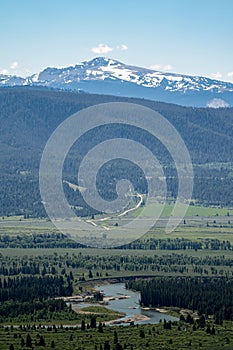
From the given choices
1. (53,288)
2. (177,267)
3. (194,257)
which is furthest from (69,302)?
(194,257)

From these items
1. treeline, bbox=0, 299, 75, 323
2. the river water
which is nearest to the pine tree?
treeline, bbox=0, 299, 75, 323

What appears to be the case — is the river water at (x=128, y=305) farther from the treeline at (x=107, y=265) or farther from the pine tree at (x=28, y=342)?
the pine tree at (x=28, y=342)

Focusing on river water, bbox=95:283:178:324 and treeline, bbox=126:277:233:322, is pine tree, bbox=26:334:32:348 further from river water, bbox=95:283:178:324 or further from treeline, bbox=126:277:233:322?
treeline, bbox=126:277:233:322

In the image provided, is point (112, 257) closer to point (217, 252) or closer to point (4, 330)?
point (217, 252)

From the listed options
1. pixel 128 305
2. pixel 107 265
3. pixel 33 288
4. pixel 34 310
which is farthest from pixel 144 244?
pixel 34 310

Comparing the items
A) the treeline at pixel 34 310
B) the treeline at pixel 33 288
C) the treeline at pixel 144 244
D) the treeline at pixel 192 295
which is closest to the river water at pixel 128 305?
the treeline at pixel 192 295

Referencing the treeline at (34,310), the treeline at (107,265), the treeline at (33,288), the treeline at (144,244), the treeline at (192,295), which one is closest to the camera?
the treeline at (34,310)

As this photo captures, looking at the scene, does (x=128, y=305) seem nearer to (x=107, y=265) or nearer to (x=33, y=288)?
(x=33, y=288)
